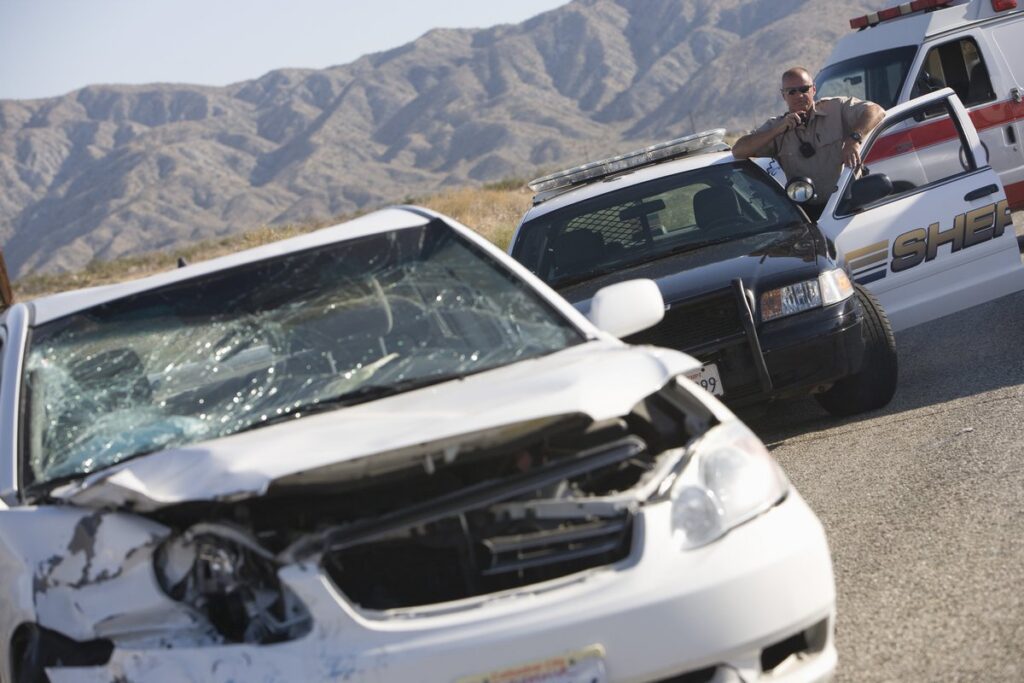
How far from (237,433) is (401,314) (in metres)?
0.78

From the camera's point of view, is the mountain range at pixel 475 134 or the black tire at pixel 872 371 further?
the mountain range at pixel 475 134

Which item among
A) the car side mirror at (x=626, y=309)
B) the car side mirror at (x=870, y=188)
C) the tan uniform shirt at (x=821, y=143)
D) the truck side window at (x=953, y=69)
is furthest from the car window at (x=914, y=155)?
the car side mirror at (x=626, y=309)

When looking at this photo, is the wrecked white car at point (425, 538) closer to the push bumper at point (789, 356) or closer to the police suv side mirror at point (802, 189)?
the push bumper at point (789, 356)

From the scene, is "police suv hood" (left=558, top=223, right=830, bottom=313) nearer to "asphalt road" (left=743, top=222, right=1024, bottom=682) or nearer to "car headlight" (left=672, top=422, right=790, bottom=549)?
"asphalt road" (left=743, top=222, right=1024, bottom=682)

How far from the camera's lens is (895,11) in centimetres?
1388

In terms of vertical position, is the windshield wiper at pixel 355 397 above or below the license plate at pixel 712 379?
above

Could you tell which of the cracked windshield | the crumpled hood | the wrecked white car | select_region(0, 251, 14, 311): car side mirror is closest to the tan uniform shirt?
the cracked windshield

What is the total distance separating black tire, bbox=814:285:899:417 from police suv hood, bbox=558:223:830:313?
1.53ft

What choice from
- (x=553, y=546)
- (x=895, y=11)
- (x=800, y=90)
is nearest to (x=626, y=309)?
(x=553, y=546)

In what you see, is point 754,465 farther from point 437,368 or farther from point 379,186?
point 379,186

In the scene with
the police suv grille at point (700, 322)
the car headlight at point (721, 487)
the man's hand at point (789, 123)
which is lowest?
the police suv grille at point (700, 322)

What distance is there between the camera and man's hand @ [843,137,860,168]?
870cm

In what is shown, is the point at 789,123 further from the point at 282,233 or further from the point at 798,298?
the point at 282,233

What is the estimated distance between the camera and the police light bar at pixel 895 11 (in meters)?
13.5
